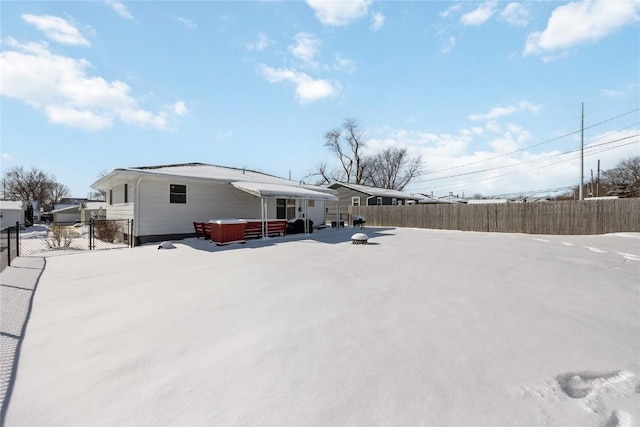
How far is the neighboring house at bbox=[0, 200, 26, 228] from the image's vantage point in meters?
31.3

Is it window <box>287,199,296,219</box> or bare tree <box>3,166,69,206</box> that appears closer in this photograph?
window <box>287,199,296,219</box>

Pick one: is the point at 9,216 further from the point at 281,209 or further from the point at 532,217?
the point at 532,217

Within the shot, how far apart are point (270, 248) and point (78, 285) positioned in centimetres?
548

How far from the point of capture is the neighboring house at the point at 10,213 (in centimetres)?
3127

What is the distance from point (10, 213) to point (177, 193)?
108ft

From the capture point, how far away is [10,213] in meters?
32.6

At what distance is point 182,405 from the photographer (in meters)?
2.24

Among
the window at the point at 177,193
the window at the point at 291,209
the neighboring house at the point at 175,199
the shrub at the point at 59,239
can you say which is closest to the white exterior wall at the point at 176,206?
the neighboring house at the point at 175,199

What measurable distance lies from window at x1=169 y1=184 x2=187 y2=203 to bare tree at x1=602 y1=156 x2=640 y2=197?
2145 inches

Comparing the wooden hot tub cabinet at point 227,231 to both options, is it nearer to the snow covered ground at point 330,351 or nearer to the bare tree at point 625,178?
the snow covered ground at point 330,351

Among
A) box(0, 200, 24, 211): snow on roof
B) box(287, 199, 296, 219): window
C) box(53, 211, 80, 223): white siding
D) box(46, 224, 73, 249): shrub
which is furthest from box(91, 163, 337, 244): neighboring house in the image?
box(53, 211, 80, 223): white siding

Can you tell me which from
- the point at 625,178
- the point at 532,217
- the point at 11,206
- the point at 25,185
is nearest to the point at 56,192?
the point at 25,185

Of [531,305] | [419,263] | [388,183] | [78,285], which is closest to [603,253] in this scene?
[419,263]

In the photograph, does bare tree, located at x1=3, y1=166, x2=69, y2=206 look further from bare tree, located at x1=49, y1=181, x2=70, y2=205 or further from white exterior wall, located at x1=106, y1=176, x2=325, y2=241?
white exterior wall, located at x1=106, y1=176, x2=325, y2=241
